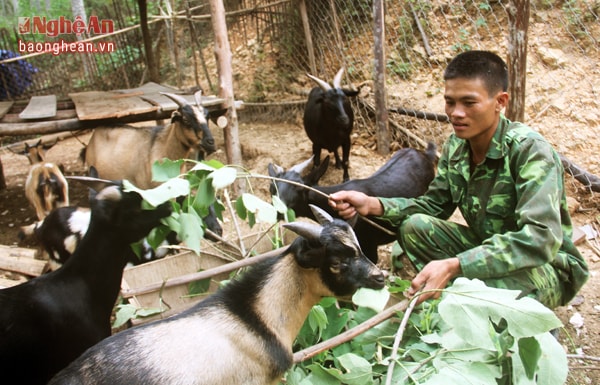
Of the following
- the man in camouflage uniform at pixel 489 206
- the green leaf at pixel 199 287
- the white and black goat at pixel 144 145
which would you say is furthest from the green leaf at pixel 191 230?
the white and black goat at pixel 144 145

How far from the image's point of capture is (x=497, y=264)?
252 cm

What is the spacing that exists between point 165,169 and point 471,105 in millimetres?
1934

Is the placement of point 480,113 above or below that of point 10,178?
above

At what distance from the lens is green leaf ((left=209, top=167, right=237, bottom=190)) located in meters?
2.64

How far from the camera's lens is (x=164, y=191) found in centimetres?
253

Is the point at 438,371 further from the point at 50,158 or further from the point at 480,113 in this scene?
the point at 50,158

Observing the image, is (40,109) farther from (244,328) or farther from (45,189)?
(244,328)

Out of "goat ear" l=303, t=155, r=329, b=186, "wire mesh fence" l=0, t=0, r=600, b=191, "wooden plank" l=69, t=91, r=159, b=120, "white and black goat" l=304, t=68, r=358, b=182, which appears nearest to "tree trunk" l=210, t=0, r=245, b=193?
"wooden plank" l=69, t=91, r=159, b=120

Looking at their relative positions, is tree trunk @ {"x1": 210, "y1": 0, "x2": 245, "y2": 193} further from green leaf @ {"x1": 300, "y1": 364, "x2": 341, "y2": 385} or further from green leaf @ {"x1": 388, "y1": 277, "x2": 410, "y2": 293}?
green leaf @ {"x1": 300, "y1": 364, "x2": 341, "y2": 385}

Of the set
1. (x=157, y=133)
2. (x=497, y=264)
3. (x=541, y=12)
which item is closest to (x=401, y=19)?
(x=541, y=12)

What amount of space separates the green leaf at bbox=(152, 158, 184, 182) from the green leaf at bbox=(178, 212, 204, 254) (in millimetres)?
323

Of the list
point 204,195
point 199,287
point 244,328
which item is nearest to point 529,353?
point 244,328

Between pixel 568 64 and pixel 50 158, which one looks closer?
pixel 568 64

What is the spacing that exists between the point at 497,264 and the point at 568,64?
17.0 feet
